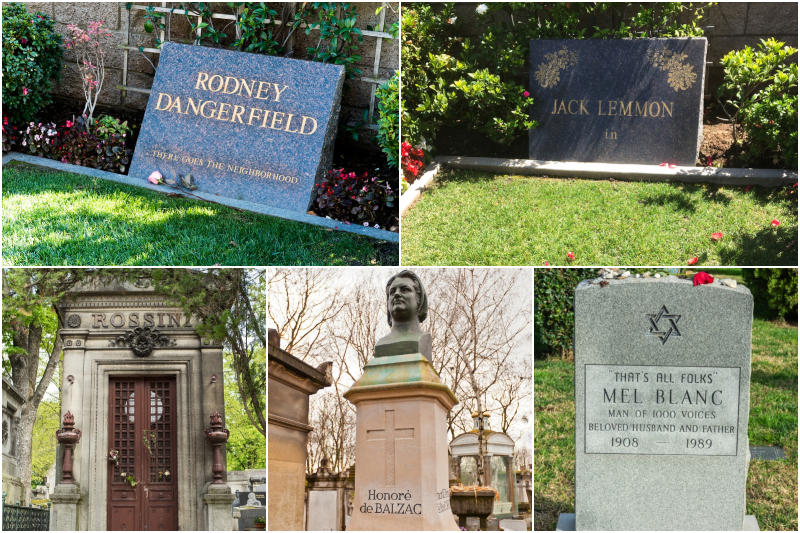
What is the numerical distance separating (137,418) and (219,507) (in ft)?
3.81

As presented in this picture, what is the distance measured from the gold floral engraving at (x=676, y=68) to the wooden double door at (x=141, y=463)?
6179 mm

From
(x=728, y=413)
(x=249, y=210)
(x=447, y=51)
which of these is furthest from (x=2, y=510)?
(x=447, y=51)

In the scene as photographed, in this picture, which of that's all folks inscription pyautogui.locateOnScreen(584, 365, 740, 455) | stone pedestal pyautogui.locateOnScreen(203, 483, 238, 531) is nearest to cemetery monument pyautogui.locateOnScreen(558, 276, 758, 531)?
that's all folks inscription pyautogui.locateOnScreen(584, 365, 740, 455)

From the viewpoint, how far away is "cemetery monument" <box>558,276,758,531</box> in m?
4.11

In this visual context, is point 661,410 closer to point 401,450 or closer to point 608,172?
point 401,450

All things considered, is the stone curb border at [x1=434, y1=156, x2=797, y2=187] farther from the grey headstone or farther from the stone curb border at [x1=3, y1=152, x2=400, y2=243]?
the grey headstone

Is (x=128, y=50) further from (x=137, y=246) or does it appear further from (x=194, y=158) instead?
(x=137, y=246)

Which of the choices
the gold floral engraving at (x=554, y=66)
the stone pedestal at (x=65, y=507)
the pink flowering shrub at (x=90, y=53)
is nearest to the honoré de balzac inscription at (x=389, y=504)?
the stone pedestal at (x=65, y=507)

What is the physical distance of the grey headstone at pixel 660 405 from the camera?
411 centimetres

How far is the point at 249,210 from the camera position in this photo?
6.51 m

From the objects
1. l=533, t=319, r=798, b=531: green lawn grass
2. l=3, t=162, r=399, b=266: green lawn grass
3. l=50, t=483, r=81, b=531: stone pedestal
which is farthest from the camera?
l=50, t=483, r=81, b=531: stone pedestal

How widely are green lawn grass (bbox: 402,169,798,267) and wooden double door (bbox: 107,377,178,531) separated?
2.85 meters

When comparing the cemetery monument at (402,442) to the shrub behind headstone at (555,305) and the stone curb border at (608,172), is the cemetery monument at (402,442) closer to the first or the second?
the stone curb border at (608,172)

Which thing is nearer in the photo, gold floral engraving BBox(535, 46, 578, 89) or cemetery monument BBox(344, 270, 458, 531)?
cemetery monument BBox(344, 270, 458, 531)
